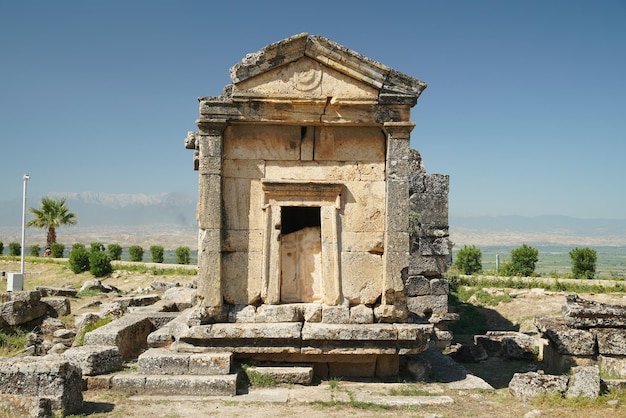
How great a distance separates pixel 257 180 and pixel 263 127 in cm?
83

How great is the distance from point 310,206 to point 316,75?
2.00 meters

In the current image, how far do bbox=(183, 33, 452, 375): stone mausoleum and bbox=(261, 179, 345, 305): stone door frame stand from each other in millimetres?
15

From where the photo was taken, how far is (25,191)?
25.1m

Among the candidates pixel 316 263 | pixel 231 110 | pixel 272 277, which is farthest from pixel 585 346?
pixel 231 110

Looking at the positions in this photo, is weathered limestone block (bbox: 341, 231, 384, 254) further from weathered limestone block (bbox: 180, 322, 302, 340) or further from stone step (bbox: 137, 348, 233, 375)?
stone step (bbox: 137, 348, 233, 375)

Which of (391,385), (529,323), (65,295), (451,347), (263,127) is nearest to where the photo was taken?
(391,385)

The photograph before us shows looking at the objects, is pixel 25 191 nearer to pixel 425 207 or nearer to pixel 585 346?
pixel 425 207

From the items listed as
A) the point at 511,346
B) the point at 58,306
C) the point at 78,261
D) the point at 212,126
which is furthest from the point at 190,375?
the point at 78,261

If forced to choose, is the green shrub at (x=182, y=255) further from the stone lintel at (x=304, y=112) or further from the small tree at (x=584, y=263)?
the stone lintel at (x=304, y=112)

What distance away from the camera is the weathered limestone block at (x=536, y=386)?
7.58 metres

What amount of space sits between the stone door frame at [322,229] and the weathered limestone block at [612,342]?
4.93 metres

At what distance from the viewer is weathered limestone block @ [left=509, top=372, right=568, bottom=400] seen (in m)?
7.58

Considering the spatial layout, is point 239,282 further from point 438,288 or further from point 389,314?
point 438,288

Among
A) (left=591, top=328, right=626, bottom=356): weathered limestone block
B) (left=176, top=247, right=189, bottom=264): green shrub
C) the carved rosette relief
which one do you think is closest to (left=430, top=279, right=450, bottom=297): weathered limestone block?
(left=591, top=328, right=626, bottom=356): weathered limestone block
